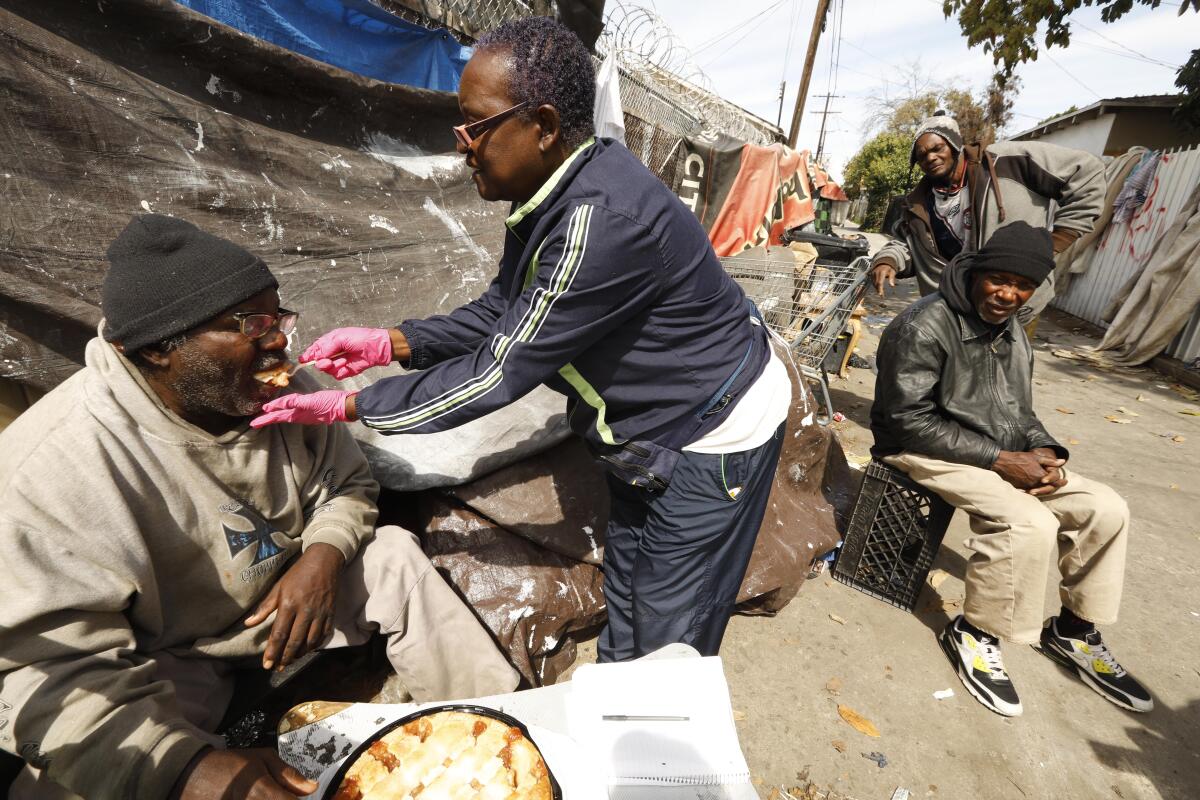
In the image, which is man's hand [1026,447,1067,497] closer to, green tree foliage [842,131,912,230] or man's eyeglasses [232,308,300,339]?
man's eyeglasses [232,308,300,339]

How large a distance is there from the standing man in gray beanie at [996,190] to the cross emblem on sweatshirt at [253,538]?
3753 mm

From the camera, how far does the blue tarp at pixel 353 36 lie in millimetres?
2906

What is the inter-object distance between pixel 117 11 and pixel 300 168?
2.59 feet

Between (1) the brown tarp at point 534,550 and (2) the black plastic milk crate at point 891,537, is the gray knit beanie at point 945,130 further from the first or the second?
(1) the brown tarp at point 534,550

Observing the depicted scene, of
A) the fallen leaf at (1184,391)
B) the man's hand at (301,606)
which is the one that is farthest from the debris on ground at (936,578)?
the fallen leaf at (1184,391)

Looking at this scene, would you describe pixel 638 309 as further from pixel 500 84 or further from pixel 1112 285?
pixel 1112 285

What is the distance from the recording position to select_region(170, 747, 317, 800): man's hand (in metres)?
1.10

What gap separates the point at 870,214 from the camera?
91.0 feet

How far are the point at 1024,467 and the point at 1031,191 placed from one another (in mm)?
2188

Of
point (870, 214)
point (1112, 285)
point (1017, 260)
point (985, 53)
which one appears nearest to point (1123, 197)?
point (1112, 285)

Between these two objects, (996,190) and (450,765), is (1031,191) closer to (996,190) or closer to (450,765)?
(996,190)

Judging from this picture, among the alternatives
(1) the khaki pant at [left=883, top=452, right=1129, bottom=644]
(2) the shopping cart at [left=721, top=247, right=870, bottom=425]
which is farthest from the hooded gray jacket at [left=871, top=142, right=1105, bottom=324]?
(1) the khaki pant at [left=883, top=452, right=1129, bottom=644]

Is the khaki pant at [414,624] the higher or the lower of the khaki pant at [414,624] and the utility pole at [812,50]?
the lower

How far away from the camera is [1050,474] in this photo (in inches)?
105
